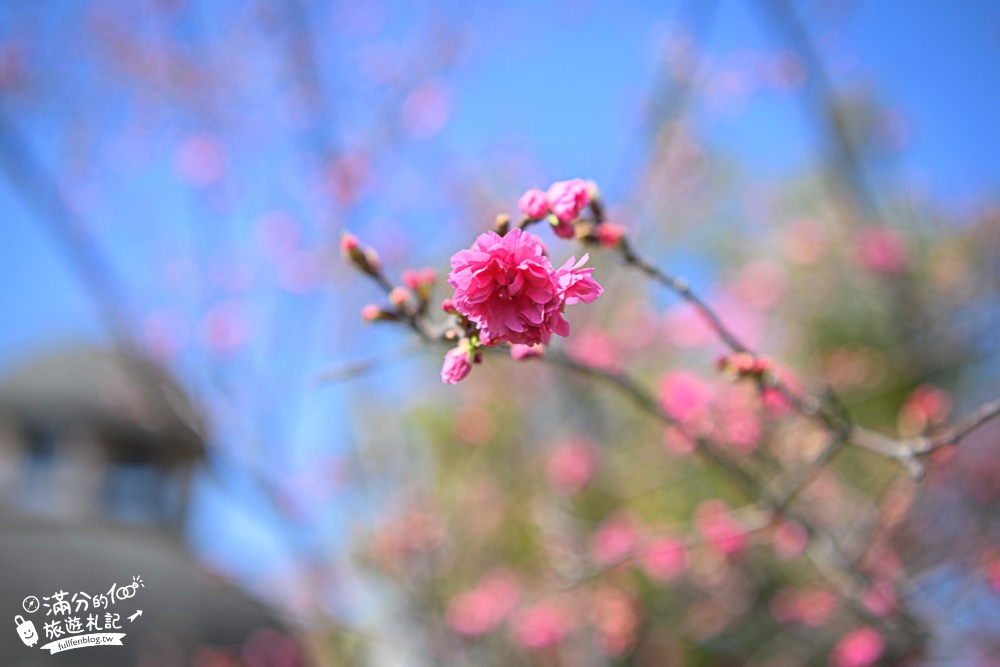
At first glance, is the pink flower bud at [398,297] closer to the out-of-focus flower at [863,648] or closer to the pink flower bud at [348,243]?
the pink flower bud at [348,243]

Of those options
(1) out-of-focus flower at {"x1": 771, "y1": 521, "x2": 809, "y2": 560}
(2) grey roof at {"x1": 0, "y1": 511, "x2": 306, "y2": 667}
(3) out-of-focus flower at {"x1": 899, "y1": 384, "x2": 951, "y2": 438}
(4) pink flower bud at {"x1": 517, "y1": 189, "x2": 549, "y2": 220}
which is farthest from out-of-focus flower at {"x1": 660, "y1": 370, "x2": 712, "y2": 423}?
(2) grey roof at {"x1": 0, "y1": 511, "x2": 306, "y2": 667}

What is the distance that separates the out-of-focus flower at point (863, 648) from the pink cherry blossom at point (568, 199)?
308cm

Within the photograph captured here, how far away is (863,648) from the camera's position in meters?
3.48

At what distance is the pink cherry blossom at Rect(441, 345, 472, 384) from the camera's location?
115cm

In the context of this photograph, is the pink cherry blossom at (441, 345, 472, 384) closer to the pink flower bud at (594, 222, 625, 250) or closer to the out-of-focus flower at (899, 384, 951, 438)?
the pink flower bud at (594, 222, 625, 250)

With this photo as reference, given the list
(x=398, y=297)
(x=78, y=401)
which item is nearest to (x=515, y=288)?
(x=398, y=297)

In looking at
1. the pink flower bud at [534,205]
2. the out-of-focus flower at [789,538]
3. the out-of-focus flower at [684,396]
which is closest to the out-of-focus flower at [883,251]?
the out-of-focus flower at [789,538]

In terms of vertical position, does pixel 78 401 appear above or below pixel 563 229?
above

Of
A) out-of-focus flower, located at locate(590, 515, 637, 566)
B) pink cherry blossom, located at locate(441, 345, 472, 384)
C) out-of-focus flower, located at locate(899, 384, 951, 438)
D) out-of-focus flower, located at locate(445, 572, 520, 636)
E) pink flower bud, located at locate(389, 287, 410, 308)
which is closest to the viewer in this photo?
pink cherry blossom, located at locate(441, 345, 472, 384)

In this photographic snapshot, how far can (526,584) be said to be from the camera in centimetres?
627

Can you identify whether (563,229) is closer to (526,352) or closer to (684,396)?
(526,352)

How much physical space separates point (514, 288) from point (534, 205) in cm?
36

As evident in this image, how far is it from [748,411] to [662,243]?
443cm

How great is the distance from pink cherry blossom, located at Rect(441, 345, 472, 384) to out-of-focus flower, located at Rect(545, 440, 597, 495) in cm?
371
